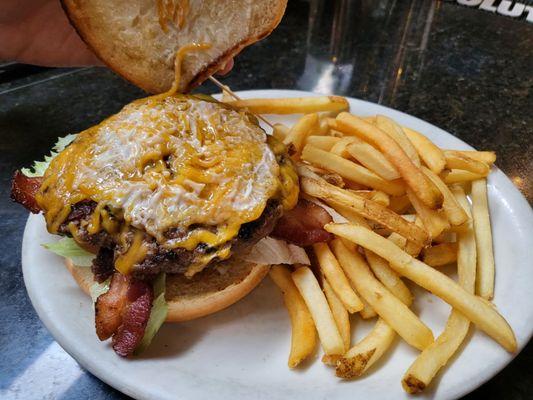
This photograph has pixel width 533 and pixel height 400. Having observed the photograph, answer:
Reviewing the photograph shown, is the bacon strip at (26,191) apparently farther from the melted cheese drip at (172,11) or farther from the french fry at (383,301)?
the french fry at (383,301)

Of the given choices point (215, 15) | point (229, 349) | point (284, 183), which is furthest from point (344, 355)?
point (215, 15)

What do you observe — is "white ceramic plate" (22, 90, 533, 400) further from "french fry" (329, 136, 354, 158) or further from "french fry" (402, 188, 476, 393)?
"french fry" (329, 136, 354, 158)

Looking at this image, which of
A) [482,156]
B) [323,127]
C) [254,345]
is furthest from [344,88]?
[254,345]

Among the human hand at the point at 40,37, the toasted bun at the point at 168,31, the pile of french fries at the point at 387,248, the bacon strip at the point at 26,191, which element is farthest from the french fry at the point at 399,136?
the human hand at the point at 40,37

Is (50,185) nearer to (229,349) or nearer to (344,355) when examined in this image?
(229,349)

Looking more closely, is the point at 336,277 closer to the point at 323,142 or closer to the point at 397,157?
the point at 397,157

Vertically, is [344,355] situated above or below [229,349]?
above
